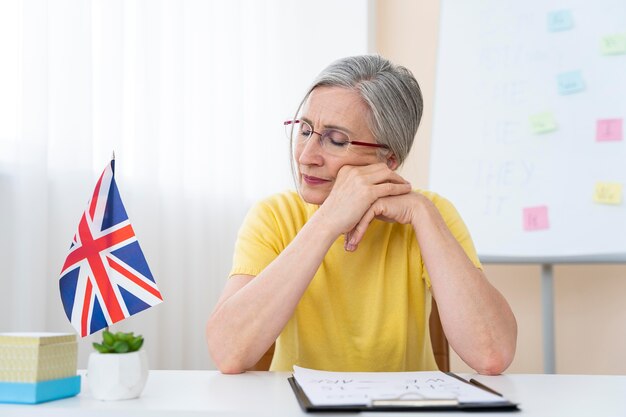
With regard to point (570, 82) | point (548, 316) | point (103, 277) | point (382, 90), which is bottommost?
point (548, 316)

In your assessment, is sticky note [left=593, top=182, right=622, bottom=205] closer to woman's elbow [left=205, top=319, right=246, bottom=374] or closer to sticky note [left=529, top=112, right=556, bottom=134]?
sticky note [left=529, top=112, right=556, bottom=134]

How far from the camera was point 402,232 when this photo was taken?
1591 millimetres

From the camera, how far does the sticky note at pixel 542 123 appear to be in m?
2.38

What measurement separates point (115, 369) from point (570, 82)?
1.97 metres

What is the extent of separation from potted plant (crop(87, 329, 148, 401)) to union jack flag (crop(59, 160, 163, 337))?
134 millimetres

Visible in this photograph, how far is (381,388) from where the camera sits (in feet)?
2.99

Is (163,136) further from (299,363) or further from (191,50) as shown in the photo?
(299,363)

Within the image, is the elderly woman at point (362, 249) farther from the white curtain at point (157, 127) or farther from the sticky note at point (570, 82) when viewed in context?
the sticky note at point (570, 82)

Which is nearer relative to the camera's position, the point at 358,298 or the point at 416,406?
the point at 416,406

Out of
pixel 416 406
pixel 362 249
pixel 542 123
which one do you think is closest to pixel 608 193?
pixel 542 123

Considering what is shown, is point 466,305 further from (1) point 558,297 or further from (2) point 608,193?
(1) point 558,297

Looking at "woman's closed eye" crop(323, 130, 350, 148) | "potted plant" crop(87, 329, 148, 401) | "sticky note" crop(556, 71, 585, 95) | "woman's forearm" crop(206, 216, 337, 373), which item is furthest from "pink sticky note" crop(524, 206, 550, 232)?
"potted plant" crop(87, 329, 148, 401)

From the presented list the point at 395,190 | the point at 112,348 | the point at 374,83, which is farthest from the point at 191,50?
the point at 112,348

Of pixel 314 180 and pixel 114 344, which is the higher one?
pixel 314 180
